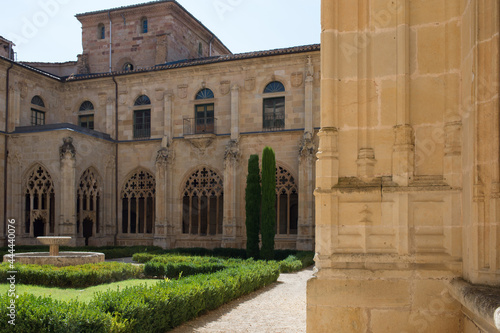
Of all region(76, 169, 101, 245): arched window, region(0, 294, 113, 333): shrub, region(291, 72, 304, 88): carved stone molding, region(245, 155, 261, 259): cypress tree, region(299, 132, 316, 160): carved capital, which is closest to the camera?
region(0, 294, 113, 333): shrub

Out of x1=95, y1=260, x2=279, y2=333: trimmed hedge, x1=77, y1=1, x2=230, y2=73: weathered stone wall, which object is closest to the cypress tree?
x1=95, y1=260, x2=279, y2=333: trimmed hedge

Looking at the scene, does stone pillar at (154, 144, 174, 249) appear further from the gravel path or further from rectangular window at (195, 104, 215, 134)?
the gravel path

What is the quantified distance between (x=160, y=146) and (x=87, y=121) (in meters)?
4.73

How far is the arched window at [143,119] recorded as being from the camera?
2492 cm

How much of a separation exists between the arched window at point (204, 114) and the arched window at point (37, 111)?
7.93 metres

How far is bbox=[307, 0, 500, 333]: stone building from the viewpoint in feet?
13.9

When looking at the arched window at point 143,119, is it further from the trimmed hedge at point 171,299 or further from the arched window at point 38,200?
the trimmed hedge at point 171,299

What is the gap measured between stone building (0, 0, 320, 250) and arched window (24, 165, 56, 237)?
5cm

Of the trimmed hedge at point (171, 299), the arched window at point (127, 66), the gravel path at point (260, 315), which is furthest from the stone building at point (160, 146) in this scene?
the trimmed hedge at point (171, 299)

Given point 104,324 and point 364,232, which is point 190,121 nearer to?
point 104,324

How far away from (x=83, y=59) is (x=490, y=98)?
92.3ft

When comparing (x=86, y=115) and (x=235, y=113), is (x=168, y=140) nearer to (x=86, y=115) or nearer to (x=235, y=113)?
(x=235, y=113)

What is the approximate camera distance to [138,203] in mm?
24766

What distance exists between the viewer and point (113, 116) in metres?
25.3
